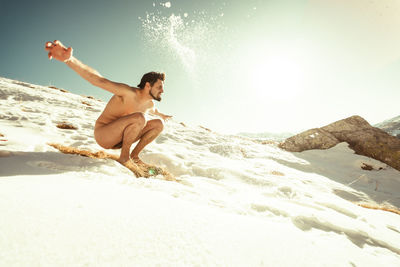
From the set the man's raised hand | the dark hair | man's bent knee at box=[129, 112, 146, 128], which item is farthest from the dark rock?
the man's raised hand

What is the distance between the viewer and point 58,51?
217 cm

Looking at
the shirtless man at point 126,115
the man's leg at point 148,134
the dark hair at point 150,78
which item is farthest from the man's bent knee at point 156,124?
the dark hair at point 150,78

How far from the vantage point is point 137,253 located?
82 centimetres

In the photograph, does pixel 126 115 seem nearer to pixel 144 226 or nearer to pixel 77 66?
pixel 77 66

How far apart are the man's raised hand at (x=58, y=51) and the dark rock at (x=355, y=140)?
9649 millimetres

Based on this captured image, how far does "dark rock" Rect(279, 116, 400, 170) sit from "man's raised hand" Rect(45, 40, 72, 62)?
9649mm

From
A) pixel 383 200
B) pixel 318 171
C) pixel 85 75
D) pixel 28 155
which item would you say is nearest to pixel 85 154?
pixel 28 155

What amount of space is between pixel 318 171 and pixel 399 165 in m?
4.28

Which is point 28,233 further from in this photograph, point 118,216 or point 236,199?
point 236,199

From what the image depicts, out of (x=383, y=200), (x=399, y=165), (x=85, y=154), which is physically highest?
(x=399, y=165)

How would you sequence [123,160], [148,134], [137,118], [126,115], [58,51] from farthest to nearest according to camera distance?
[148,134], [126,115], [137,118], [123,160], [58,51]

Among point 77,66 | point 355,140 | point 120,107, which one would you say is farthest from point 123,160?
point 355,140

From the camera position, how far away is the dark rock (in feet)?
26.8

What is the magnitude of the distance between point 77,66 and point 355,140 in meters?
11.7
